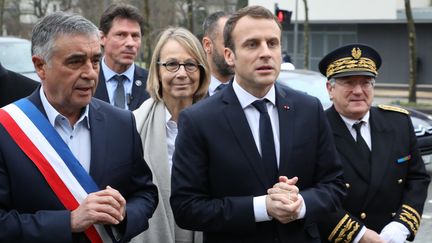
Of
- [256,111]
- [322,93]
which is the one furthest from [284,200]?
[322,93]

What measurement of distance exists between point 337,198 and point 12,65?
9529mm

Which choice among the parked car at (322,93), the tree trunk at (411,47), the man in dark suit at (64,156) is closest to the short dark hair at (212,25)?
the man in dark suit at (64,156)

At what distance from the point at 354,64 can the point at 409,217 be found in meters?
0.87

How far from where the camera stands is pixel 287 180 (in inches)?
112

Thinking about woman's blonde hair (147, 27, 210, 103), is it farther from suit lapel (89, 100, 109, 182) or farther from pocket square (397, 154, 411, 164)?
pocket square (397, 154, 411, 164)

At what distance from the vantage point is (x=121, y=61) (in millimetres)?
5109

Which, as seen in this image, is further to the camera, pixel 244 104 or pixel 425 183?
pixel 425 183

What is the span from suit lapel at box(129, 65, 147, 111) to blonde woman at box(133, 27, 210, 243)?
93cm

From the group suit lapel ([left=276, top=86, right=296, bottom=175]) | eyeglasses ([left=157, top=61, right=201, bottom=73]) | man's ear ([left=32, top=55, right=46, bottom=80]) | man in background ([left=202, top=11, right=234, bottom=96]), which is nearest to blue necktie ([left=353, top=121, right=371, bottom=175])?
suit lapel ([left=276, top=86, right=296, bottom=175])

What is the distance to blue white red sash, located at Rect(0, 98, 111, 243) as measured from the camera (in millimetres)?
2715

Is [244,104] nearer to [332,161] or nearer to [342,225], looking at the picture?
[332,161]

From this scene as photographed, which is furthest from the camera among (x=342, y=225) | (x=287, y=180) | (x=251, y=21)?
(x=342, y=225)

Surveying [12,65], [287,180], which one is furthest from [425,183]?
[12,65]

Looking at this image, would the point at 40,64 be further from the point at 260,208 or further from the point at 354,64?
the point at 354,64
